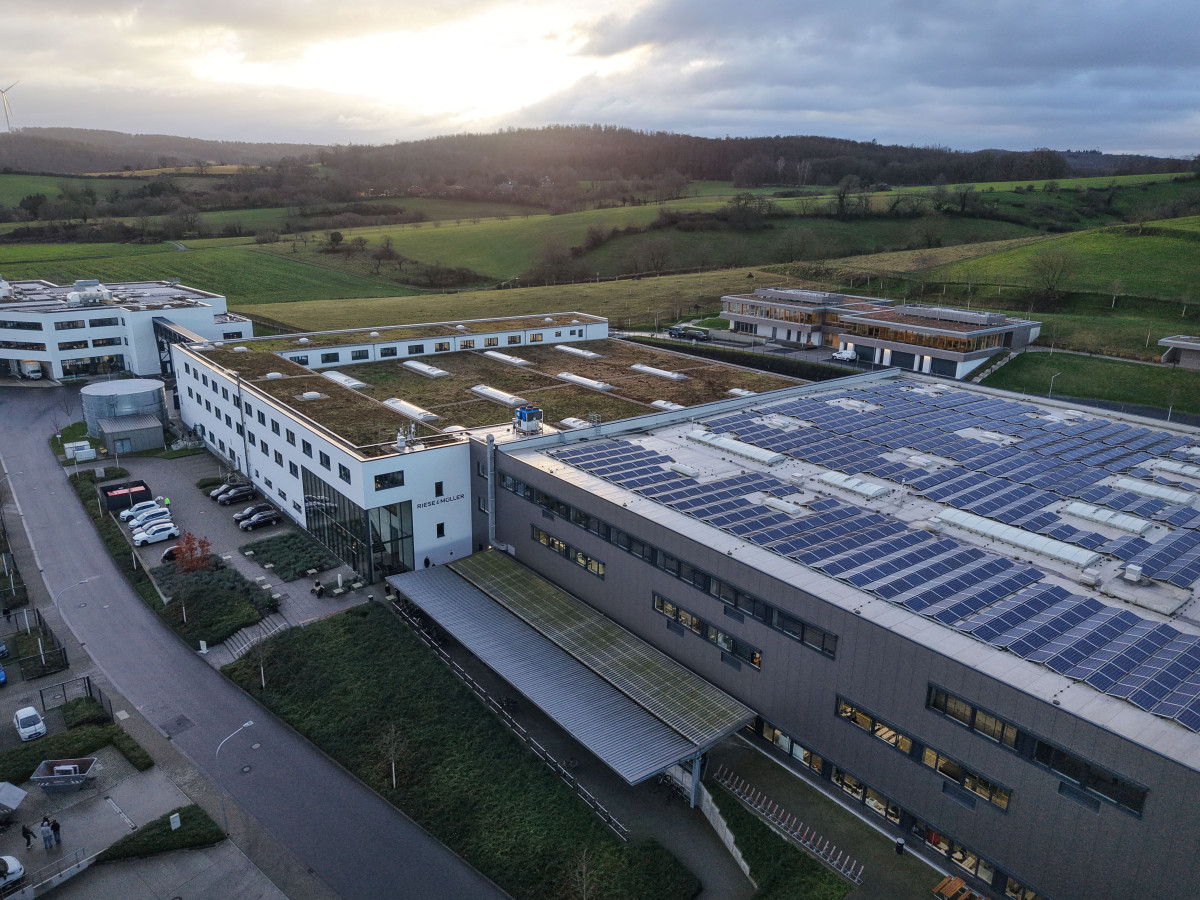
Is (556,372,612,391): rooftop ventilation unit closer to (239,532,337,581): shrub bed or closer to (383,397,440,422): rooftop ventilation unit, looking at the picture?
(383,397,440,422): rooftop ventilation unit

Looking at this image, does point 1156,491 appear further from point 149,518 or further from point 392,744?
point 149,518

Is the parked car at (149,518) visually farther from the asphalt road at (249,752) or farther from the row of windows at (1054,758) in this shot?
the row of windows at (1054,758)

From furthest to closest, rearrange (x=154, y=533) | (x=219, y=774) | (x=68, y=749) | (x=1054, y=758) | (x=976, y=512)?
(x=154, y=533), (x=976, y=512), (x=68, y=749), (x=219, y=774), (x=1054, y=758)

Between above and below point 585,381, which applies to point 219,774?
below

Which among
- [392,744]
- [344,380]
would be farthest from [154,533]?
[392,744]

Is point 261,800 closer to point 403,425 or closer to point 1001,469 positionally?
point 403,425

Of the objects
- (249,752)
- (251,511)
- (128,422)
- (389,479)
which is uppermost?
(389,479)
